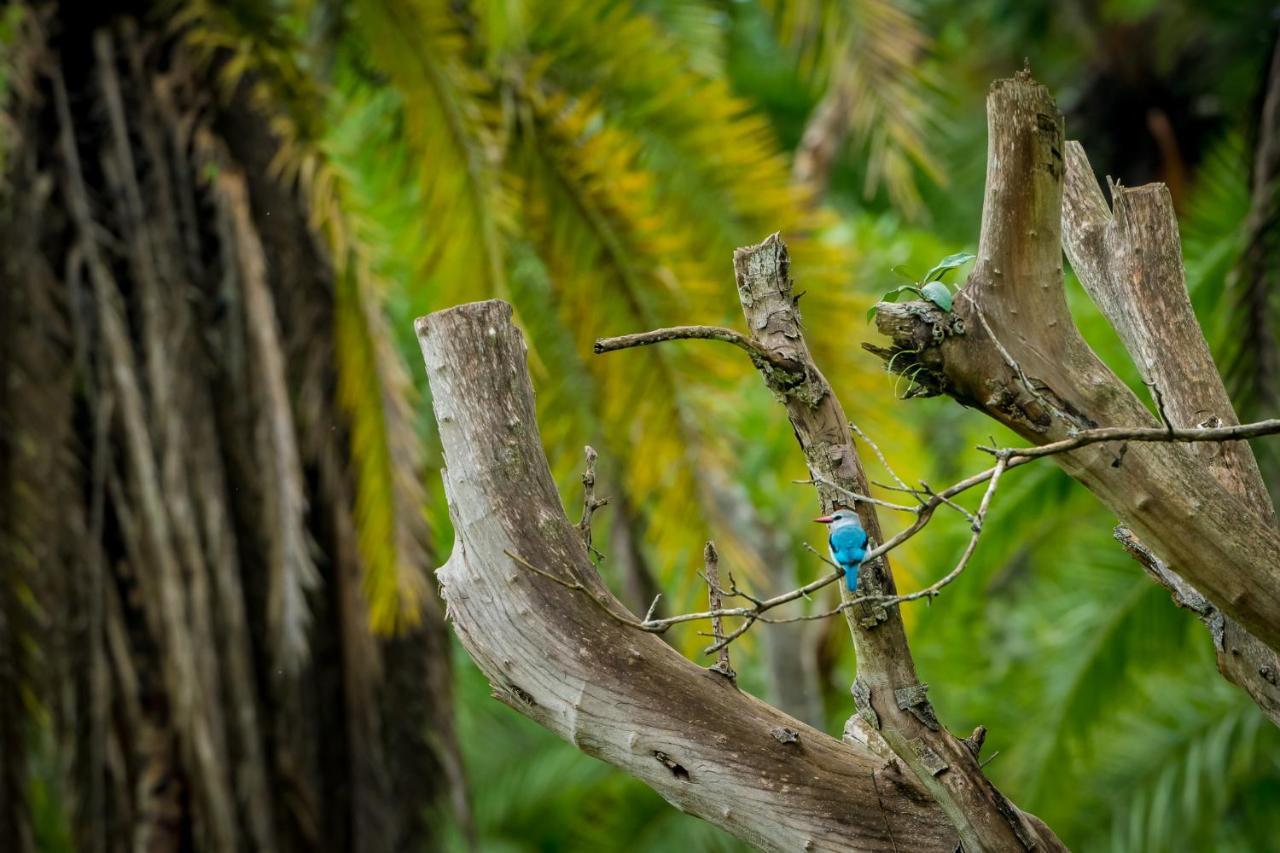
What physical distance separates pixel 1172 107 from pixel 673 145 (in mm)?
5283

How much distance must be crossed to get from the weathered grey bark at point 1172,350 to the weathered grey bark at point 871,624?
433 mm

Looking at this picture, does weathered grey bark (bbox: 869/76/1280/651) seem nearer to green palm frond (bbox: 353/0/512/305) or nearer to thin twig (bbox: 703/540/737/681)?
thin twig (bbox: 703/540/737/681)

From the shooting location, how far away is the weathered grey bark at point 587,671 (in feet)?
6.41

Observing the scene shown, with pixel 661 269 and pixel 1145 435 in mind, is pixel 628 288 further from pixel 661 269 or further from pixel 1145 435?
pixel 1145 435

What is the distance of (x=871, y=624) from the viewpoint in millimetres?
1900

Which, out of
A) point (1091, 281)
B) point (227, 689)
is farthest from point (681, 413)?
point (1091, 281)

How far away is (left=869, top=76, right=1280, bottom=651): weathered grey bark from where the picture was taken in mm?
1853

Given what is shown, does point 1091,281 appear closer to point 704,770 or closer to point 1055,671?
point 704,770

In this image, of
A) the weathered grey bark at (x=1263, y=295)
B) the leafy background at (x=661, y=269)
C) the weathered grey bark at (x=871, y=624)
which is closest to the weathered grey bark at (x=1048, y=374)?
the weathered grey bark at (x=871, y=624)

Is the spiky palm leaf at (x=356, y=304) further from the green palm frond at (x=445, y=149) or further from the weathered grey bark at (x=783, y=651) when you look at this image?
the weathered grey bark at (x=783, y=651)

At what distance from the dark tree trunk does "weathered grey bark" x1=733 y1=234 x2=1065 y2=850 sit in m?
3.21

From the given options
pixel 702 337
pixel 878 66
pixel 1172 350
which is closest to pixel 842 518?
pixel 702 337

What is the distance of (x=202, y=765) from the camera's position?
16.0 feet

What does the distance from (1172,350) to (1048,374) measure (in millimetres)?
356
